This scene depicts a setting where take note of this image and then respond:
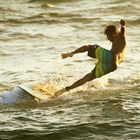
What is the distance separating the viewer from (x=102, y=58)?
10.0 meters

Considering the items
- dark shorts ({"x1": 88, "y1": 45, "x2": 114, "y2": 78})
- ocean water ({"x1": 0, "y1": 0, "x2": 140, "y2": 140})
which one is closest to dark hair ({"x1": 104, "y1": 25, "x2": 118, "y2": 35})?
dark shorts ({"x1": 88, "y1": 45, "x2": 114, "y2": 78})

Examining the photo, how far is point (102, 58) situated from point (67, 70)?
3067 mm

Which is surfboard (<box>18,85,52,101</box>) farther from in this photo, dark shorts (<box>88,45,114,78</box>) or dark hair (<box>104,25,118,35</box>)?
dark hair (<box>104,25,118,35</box>)

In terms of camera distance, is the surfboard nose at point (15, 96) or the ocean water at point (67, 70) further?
the surfboard nose at point (15, 96)

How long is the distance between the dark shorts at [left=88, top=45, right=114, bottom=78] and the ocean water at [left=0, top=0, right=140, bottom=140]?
20.4 inches

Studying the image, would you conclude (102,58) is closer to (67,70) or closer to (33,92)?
(33,92)

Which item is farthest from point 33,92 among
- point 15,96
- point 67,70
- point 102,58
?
point 67,70

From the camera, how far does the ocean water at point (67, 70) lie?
8391 mm

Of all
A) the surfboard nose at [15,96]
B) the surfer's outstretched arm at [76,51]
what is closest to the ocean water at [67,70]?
the surfboard nose at [15,96]

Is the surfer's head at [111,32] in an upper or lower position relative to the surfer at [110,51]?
upper

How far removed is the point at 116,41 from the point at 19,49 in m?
5.94

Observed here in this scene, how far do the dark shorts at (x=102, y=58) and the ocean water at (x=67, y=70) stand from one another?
0.52 m

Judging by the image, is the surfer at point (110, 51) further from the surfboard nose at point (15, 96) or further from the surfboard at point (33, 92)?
the surfboard nose at point (15, 96)

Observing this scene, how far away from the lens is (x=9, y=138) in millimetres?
8062
